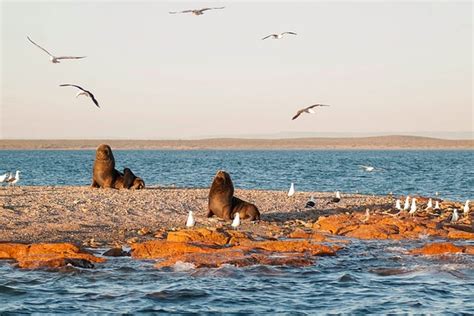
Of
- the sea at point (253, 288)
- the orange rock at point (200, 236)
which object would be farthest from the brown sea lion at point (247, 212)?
the sea at point (253, 288)

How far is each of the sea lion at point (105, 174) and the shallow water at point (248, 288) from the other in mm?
14562

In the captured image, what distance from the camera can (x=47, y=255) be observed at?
17.4 m

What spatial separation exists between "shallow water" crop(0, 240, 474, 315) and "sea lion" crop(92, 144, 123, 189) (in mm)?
14562

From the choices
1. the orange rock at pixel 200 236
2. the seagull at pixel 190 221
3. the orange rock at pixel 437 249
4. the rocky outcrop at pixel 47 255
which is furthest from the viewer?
the seagull at pixel 190 221

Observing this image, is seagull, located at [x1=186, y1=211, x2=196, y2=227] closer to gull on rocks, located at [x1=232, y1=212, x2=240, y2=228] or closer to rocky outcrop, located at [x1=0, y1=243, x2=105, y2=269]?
gull on rocks, located at [x1=232, y1=212, x2=240, y2=228]

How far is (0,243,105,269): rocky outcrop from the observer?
1692 centimetres

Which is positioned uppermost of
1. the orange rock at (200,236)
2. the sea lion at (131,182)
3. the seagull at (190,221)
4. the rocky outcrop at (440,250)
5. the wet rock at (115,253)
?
the sea lion at (131,182)

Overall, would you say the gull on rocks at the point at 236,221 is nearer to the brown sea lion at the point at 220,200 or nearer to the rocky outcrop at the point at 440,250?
the brown sea lion at the point at 220,200

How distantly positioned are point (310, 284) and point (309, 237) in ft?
18.0

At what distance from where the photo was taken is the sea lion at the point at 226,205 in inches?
963

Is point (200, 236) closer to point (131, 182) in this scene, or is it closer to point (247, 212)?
point (247, 212)

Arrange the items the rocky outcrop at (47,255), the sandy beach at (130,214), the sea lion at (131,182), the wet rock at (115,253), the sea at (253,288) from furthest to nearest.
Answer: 1. the sea lion at (131,182)
2. the sandy beach at (130,214)
3. the wet rock at (115,253)
4. the rocky outcrop at (47,255)
5. the sea at (253,288)

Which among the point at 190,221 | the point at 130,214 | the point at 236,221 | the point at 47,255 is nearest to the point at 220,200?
the point at 236,221

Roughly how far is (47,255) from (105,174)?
1506 cm
